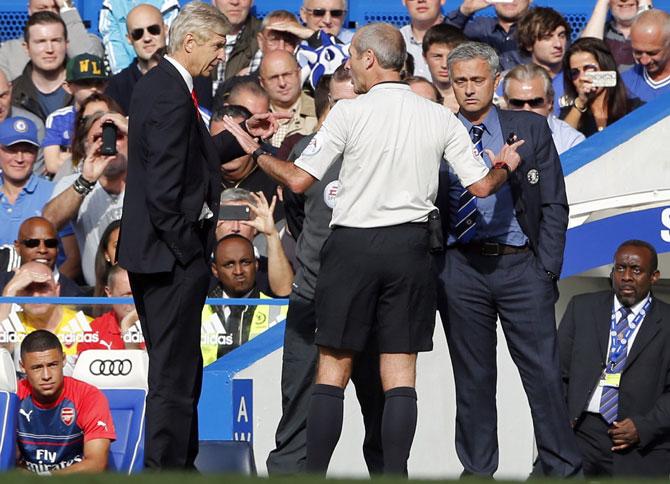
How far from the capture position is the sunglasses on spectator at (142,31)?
1065 cm

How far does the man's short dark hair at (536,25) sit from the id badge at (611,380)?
3.18 m

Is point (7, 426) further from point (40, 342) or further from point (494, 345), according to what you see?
point (494, 345)

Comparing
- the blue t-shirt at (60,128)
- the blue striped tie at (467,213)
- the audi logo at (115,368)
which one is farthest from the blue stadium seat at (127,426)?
the blue t-shirt at (60,128)

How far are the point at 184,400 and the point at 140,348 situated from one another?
182 cm

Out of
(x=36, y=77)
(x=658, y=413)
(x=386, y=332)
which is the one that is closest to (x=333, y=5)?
(x=36, y=77)

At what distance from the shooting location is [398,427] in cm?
582

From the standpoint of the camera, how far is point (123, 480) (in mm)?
2795

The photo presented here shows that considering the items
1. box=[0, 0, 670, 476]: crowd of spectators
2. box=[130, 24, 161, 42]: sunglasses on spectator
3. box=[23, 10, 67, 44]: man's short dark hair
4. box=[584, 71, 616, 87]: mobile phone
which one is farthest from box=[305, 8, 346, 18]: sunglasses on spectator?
box=[584, 71, 616, 87]: mobile phone

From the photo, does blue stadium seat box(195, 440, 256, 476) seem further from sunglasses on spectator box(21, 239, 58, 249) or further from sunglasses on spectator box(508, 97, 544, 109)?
sunglasses on spectator box(508, 97, 544, 109)

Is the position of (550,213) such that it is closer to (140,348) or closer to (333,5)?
(140,348)

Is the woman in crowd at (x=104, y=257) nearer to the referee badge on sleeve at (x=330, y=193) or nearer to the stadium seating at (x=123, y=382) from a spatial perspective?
the stadium seating at (x=123, y=382)

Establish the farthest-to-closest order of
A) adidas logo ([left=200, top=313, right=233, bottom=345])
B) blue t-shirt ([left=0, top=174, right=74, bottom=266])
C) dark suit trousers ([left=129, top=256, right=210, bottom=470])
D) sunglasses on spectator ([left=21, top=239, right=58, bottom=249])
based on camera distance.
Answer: blue t-shirt ([left=0, top=174, right=74, bottom=266])
sunglasses on spectator ([left=21, top=239, right=58, bottom=249])
adidas logo ([left=200, top=313, right=233, bottom=345])
dark suit trousers ([left=129, top=256, right=210, bottom=470])

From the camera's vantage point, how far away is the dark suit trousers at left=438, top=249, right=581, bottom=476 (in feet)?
20.8

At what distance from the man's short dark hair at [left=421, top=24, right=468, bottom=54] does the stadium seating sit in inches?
130
